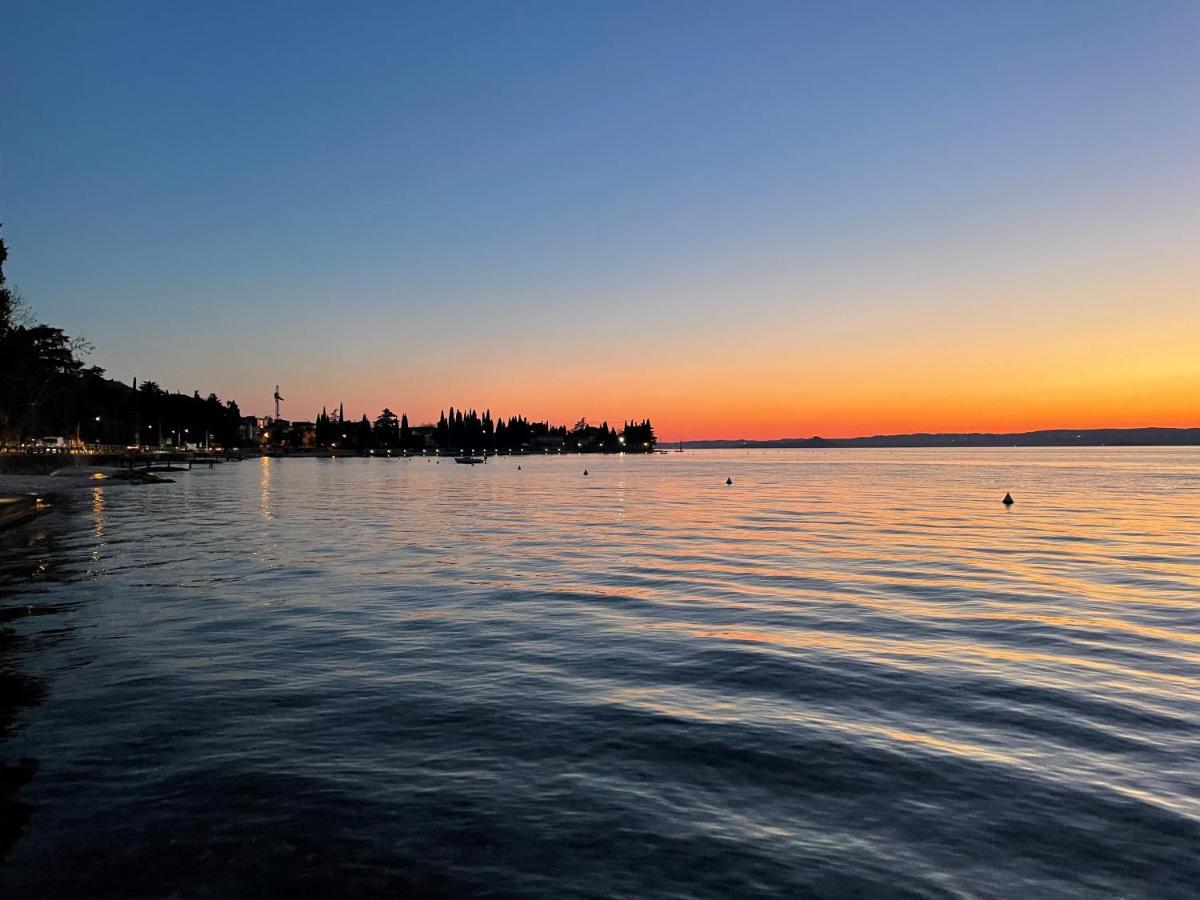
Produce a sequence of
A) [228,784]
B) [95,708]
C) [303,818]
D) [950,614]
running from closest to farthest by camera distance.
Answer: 1. [303,818]
2. [228,784]
3. [95,708]
4. [950,614]

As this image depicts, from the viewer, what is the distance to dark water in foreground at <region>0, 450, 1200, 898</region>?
296 inches

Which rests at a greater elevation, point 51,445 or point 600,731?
point 51,445

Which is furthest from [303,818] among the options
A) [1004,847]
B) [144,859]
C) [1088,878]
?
[1088,878]

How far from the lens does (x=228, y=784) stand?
9.24 meters

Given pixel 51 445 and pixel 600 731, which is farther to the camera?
pixel 51 445

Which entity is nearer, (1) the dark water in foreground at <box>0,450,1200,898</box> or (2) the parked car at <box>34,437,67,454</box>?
(1) the dark water in foreground at <box>0,450,1200,898</box>

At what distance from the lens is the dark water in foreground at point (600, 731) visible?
7520 mm

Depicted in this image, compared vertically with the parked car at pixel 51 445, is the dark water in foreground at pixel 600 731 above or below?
below

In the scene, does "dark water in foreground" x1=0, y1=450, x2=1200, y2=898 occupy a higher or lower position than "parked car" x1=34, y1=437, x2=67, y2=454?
lower

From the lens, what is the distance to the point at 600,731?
11.5 metres

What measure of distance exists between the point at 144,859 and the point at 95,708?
601cm

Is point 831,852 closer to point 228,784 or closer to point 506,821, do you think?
point 506,821

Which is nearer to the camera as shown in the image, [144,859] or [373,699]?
[144,859]

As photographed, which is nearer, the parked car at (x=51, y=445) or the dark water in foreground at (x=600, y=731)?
the dark water in foreground at (x=600, y=731)
